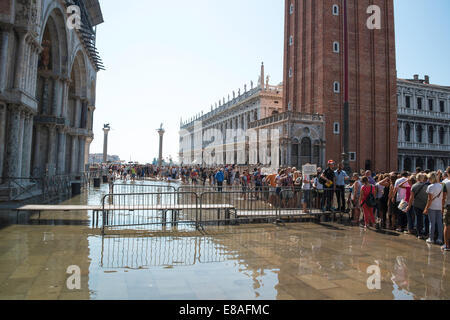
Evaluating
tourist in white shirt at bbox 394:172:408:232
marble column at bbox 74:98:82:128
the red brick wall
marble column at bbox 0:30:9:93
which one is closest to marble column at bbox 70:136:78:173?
marble column at bbox 74:98:82:128

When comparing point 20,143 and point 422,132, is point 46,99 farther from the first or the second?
point 422,132

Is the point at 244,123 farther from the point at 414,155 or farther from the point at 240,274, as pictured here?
the point at 240,274

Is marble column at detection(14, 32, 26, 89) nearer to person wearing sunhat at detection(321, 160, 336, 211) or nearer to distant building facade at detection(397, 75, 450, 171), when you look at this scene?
person wearing sunhat at detection(321, 160, 336, 211)

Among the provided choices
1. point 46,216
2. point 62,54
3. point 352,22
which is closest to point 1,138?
point 46,216

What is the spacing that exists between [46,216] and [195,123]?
2964 inches

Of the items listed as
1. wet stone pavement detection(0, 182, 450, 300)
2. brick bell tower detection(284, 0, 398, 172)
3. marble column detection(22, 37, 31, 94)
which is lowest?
wet stone pavement detection(0, 182, 450, 300)

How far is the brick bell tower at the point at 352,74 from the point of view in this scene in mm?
31359

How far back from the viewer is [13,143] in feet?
39.0

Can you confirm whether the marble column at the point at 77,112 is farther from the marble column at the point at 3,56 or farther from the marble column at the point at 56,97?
the marble column at the point at 3,56

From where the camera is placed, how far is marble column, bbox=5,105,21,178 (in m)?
11.7

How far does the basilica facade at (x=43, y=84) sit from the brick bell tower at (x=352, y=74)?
67.5 feet

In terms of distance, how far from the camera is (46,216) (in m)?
9.35

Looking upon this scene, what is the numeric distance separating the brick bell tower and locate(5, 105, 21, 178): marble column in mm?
25538

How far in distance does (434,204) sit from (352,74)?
95.8 feet
